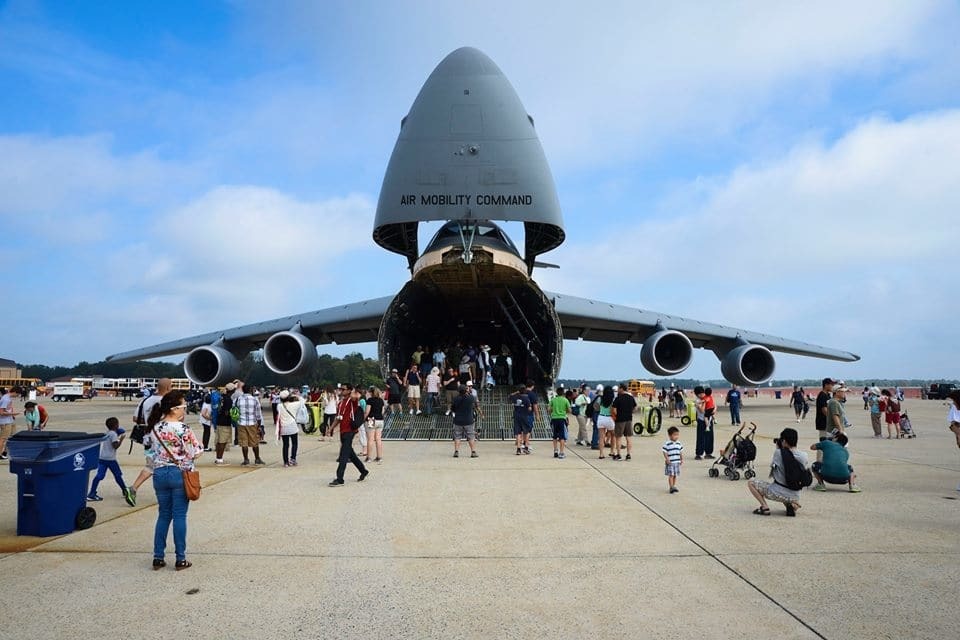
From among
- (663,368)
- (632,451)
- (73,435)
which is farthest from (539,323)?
(73,435)

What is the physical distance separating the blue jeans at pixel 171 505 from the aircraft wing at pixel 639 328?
43.0 feet

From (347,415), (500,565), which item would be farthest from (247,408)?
(500,565)

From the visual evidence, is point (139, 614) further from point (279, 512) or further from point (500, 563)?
point (279, 512)

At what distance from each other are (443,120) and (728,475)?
326 inches

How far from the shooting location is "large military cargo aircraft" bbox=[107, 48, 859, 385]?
11.8 m

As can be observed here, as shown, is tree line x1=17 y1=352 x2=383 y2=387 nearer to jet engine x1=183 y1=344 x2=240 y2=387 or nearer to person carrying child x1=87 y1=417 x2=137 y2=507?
jet engine x1=183 y1=344 x2=240 y2=387

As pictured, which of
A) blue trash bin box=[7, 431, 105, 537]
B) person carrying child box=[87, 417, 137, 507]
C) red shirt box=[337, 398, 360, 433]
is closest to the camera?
blue trash bin box=[7, 431, 105, 537]

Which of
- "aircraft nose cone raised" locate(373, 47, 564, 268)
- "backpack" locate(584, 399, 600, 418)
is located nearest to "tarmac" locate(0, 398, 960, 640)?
"backpack" locate(584, 399, 600, 418)

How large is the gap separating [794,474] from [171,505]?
5088 mm

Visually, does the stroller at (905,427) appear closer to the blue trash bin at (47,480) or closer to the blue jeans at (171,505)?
the blue jeans at (171,505)

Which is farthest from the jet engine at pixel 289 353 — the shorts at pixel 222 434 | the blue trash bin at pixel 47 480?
the blue trash bin at pixel 47 480

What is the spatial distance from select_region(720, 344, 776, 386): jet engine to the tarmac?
450 inches

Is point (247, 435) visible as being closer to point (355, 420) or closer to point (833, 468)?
point (355, 420)

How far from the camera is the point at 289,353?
17.1m
